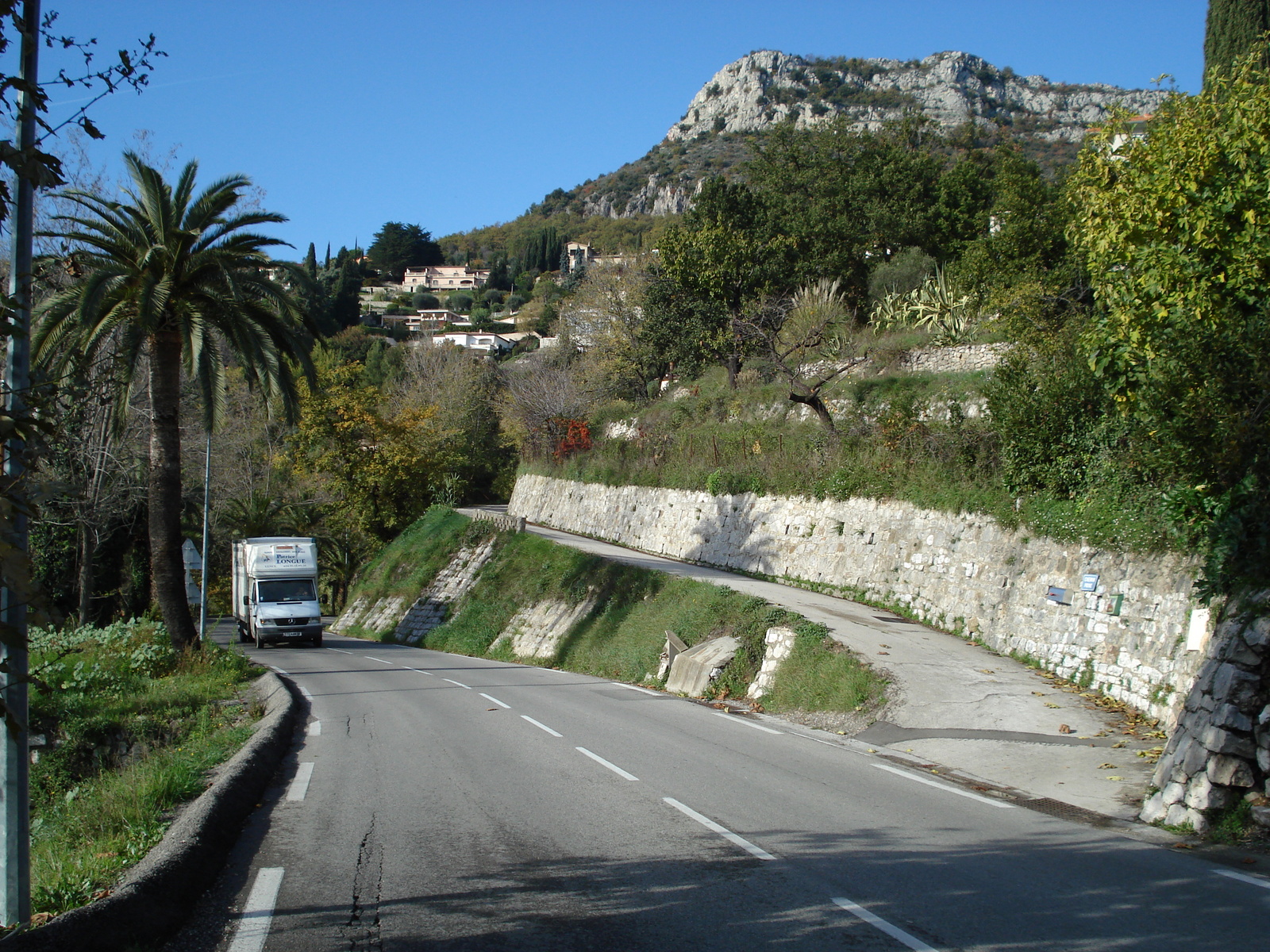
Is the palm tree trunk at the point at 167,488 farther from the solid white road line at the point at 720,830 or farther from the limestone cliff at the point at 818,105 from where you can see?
the limestone cliff at the point at 818,105

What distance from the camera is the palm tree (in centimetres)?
1714

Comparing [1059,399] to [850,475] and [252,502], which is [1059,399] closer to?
[850,475]

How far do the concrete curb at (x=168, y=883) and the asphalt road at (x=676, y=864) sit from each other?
6.9 inches

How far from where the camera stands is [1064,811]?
28.9 feet

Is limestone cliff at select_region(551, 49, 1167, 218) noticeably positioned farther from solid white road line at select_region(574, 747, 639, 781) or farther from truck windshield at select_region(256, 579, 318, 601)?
solid white road line at select_region(574, 747, 639, 781)

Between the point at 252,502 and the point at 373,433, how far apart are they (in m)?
7.02

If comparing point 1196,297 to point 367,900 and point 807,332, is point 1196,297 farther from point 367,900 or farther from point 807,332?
point 807,332

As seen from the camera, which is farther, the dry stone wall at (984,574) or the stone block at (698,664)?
the stone block at (698,664)

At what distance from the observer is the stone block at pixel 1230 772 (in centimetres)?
794

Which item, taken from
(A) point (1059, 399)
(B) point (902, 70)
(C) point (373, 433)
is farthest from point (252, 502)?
(B) point (902, 70)

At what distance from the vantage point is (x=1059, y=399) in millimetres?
16703

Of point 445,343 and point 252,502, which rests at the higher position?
point 445,343

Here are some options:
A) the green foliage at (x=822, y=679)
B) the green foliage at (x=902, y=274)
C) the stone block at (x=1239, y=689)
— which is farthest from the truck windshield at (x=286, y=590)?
the stone block at (x=1239, y=689)

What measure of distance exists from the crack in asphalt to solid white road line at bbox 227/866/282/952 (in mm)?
464
